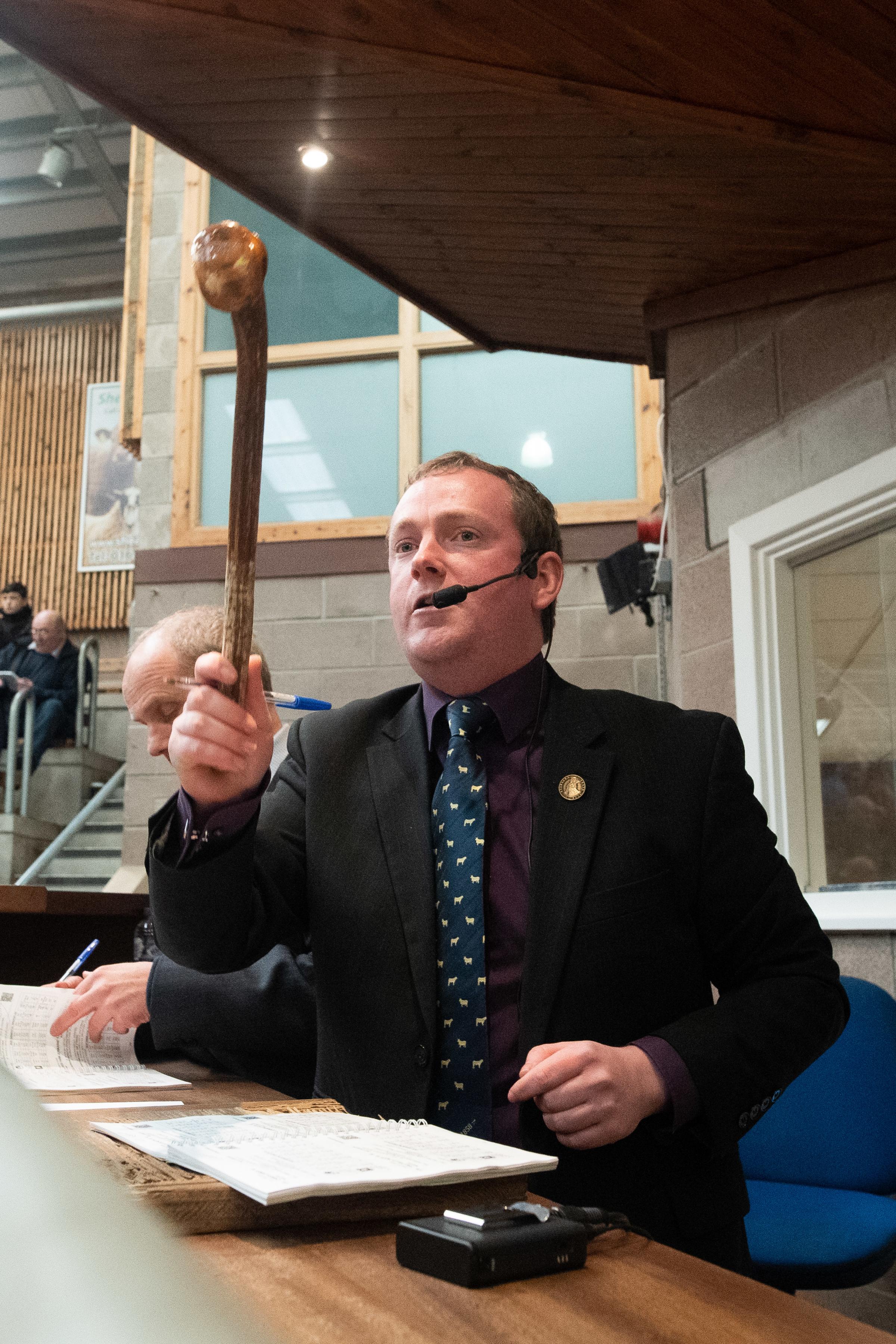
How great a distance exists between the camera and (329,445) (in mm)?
5805

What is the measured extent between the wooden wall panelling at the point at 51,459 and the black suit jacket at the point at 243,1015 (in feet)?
33.7

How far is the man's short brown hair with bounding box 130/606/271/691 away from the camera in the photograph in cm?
191

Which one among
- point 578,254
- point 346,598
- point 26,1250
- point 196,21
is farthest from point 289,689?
point 26,1250

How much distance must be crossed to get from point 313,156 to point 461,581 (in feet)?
5.28

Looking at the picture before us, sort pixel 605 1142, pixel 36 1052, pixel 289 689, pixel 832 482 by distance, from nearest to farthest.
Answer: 1. pixel 605 1142
2. pixel 36 1052
3. pixel 832 482
4. pixel 289 689

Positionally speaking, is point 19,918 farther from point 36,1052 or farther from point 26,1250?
point 26,1250

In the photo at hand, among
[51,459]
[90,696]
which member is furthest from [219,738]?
[51,459]

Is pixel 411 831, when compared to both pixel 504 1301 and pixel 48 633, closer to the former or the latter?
pixel 504 1301

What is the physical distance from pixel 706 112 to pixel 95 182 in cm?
1002

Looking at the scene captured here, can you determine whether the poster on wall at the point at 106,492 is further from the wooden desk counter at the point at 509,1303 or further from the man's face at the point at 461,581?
the wooden desk counter at the point at 509,1303

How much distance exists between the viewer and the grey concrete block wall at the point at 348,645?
5340mm

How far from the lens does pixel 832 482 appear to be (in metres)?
2.87

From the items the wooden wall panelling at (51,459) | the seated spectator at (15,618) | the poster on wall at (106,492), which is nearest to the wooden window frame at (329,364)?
the seated spectator at (15,618)

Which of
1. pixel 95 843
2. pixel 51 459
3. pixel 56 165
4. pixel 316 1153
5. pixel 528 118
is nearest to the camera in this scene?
pixel 316 1153
